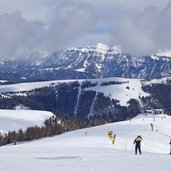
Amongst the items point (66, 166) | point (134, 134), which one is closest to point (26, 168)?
point (66, 166)

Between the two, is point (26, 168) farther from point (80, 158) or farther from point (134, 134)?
point (134, 134)

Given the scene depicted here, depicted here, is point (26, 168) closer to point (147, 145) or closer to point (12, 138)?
point (147, 145)

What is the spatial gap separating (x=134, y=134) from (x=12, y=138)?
9104 centimetres

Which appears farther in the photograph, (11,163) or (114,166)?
(11,163)

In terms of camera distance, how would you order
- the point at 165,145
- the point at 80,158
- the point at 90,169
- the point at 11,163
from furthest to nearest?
1. the point at 165,145
2. the point at 80,158
3. the point at 11,163
4. the point at 90,169

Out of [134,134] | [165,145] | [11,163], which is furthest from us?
[134,134]

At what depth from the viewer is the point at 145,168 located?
125 feet

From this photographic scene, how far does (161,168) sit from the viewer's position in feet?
125

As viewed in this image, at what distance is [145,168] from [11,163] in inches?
515

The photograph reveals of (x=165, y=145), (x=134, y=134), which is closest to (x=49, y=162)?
(x=165, y=145)

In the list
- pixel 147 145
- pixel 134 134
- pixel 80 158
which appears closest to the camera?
pixel 80 158

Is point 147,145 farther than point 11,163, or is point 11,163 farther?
point 147,145

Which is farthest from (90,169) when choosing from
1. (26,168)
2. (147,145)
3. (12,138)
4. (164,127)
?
(12,138)

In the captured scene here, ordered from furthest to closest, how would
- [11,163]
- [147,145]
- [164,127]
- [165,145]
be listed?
1. [164,127]
2. [165,145]
3. [147,145]
4. [11,163]
